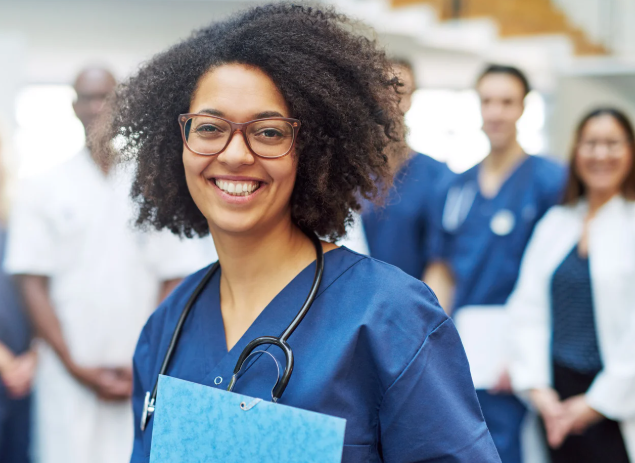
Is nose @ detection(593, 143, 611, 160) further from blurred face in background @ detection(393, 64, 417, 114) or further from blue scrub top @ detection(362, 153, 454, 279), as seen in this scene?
blurred face in background @ detection(393, 64, 417, 114)

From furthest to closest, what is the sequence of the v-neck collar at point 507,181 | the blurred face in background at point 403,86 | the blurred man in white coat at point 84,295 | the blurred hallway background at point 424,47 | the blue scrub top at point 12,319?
1. the blurred hallway background at point 424,47
2. the v-neck collar at point 507,181
3. the blue scrub top at point 12,319
4. the blurred man in white coat at point 84,295
5. the blurred face in background at point 403,86

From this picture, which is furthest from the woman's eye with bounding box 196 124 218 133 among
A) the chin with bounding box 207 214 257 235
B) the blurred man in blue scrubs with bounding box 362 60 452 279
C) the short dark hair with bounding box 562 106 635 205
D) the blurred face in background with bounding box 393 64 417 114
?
the short dark hair with bounding box 562 106 635 205

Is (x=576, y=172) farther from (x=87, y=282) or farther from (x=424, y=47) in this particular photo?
(x=424, y=47)

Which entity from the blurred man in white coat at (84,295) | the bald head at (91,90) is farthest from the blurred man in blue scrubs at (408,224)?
the bald head at (91,90)

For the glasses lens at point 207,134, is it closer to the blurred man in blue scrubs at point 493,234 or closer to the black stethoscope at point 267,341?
the black stethoscope at point 267,341

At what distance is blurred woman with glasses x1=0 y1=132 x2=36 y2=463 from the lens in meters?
2.39

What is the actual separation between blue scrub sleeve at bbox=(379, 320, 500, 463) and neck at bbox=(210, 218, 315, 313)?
0.83 feet

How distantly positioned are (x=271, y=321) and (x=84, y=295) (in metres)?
1.39

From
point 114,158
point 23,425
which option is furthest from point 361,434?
point 23,425

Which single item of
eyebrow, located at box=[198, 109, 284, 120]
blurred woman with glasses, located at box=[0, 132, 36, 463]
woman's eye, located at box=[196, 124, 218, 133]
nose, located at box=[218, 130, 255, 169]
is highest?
eyebrow, located at box=[198, 109, 284, 120]

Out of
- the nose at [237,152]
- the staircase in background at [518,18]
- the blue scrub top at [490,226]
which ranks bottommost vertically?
the blue scrub top at [490,226]

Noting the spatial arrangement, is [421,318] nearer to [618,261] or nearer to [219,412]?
[219,412]

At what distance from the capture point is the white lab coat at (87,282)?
2332 mm

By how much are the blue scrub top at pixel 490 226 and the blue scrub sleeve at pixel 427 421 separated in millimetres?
1508
